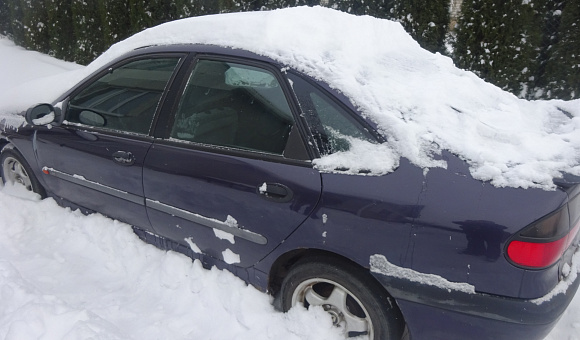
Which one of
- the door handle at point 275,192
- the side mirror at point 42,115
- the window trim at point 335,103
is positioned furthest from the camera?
the side mirror at point 42,115

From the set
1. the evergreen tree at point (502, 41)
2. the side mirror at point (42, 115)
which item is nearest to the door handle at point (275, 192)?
the side mirror at point (42, 115)

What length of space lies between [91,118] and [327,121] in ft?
6.12

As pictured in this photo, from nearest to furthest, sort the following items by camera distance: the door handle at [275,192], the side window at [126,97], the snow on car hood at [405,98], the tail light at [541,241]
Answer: the tail light at [541,241] → the snow on car hood at [405,98] → the door handle at [275,192] → the side window at [126,97]

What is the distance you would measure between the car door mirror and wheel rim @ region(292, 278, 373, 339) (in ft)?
6.03

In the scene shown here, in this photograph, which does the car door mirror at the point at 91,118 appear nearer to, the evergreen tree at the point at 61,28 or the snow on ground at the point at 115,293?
the snow on ground at the point at 115,293

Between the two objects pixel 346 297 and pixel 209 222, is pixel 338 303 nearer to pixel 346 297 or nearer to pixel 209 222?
pixel 346 297

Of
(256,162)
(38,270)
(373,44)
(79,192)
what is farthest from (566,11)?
(38,270)

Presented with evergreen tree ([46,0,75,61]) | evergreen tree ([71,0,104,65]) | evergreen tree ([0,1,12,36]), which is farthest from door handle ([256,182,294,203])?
evergreen tree ([0,1,12,36])

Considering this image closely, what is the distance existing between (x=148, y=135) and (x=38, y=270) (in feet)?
4.21

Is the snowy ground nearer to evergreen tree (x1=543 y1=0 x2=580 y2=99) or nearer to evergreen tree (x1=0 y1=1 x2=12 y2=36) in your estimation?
evergreen tree (x1=543 y1=0 x2=580 y2=99)

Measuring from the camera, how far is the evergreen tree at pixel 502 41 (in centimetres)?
473

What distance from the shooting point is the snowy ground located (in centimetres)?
229

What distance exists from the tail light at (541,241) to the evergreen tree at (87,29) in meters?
9.06

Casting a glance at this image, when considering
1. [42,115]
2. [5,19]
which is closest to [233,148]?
[42,115]
